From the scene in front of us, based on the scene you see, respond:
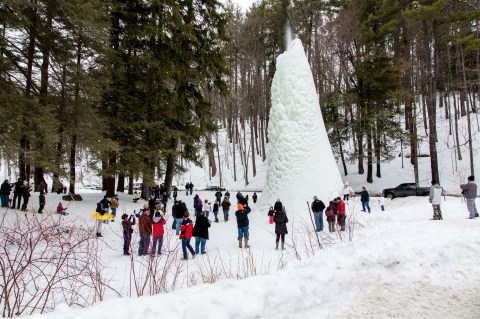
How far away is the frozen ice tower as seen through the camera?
49.3 feet

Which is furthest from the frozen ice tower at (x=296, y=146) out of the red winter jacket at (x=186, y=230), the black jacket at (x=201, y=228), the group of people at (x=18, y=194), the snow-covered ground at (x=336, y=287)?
the group of people at (x=18, y=194)

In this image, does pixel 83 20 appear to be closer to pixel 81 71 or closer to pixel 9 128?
pixel 81 71

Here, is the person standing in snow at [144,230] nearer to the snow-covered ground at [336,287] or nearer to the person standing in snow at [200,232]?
the snow-covered ground at [336,287]

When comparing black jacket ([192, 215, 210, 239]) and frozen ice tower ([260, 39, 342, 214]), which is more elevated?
frozen ice tower ([260, 39, 342, 214])

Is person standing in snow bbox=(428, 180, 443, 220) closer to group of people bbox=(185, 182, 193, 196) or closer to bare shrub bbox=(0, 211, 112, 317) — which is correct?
bare shrub bbox=(0, 211, 112, 317)

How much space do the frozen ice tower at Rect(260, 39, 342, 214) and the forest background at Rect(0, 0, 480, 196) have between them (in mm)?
3957

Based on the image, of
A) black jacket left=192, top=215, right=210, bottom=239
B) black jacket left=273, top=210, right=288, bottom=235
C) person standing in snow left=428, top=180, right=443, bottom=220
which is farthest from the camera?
person standing in snow left=428, top=180, right=443, bottom=220

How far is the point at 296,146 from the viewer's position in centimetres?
1567

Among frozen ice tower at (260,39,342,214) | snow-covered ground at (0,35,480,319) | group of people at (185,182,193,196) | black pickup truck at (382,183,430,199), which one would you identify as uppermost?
frozen ice tower at (260,39,342,214)

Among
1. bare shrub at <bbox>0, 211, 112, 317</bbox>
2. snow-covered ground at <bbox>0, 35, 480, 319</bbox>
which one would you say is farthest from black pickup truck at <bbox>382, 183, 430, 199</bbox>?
bare shrub at <bbox>0, 211, 112, 317</bbox>

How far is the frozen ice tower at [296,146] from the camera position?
49.3 feet

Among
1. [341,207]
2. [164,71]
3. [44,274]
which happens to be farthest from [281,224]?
[164,71]

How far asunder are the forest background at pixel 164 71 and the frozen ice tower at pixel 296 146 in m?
3.96

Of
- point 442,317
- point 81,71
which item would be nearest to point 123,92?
point 81,71
